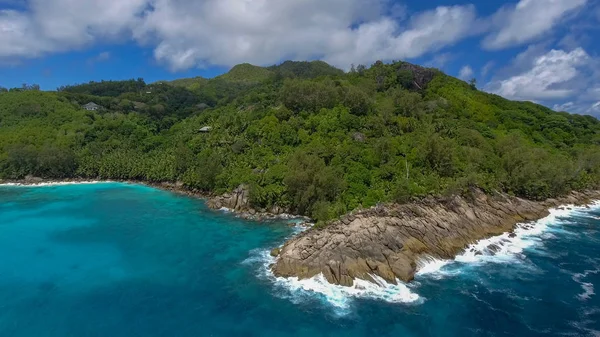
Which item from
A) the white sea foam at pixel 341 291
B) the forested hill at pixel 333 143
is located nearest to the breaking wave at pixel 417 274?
the white sea foam at pixel 341 291

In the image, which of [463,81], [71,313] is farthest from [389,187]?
[463,81]

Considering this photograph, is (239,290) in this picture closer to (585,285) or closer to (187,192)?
(585,285)

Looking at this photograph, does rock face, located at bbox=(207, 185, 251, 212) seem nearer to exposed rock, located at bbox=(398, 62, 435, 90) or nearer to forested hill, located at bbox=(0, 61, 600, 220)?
forested hill, located at bbox=(0, 61, 600, 220)

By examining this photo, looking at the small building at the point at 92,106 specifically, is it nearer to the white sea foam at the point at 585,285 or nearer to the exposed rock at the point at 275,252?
the exposed rock at the point at 275,252

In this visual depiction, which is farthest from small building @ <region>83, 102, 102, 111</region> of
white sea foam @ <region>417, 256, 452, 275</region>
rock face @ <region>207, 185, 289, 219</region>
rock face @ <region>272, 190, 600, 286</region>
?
white sea foam @ <region>417, 256, 452, 275</region>

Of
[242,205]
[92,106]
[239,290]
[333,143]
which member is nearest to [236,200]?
[242,205]
